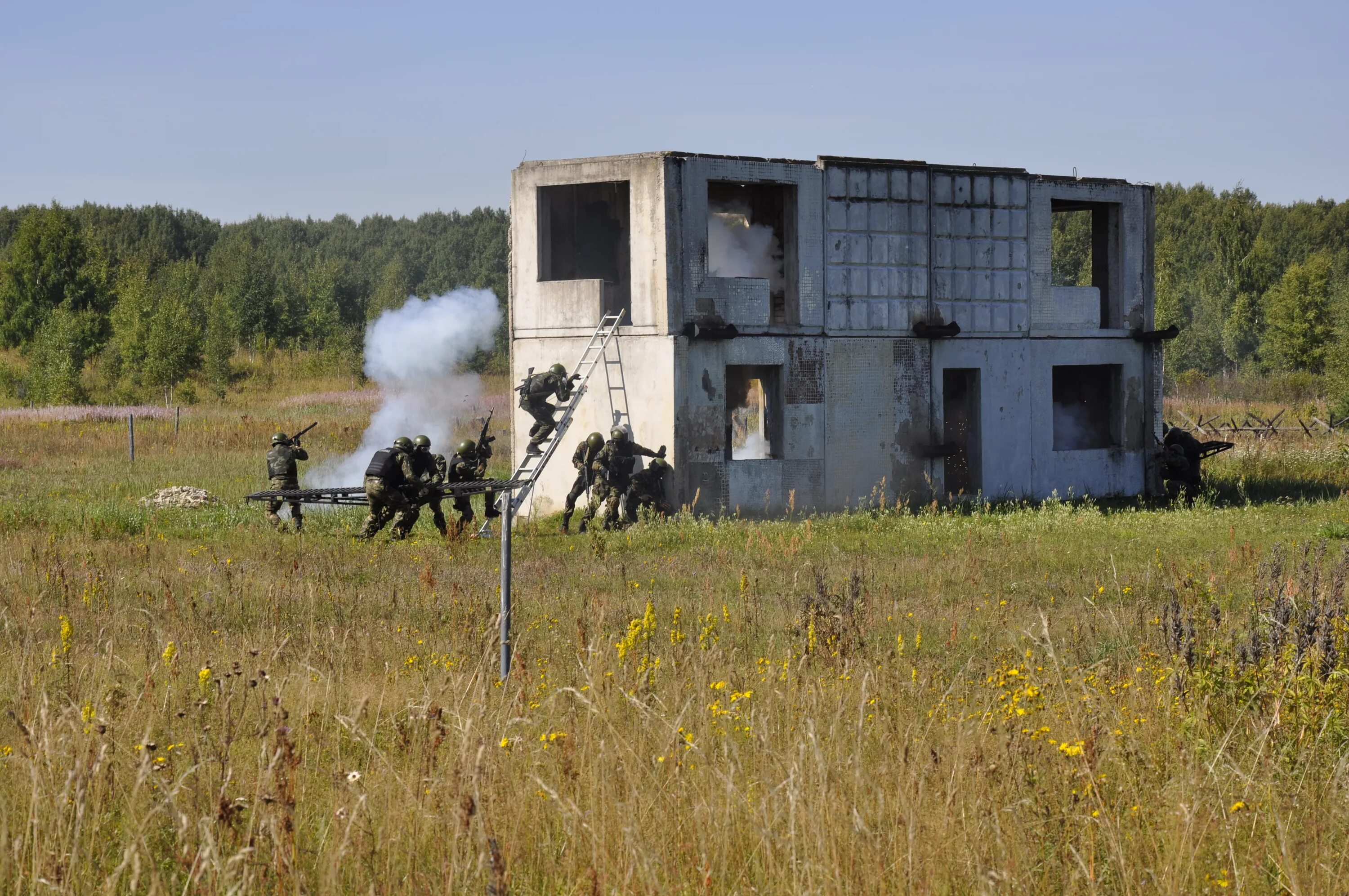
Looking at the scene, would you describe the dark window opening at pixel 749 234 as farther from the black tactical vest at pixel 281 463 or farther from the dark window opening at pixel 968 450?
the black tactical vest at pixel 281 463

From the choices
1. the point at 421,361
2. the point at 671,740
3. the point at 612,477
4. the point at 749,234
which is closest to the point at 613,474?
the point at 612,477

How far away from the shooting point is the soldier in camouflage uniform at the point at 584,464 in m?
18.7

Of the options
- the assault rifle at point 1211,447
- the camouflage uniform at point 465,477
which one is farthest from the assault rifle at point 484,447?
the assault rifle at point 1211,447

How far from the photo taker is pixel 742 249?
70.3 feet

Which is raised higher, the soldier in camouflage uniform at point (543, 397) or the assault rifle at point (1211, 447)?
the soldier in camouflage uniform at point (543, 397)

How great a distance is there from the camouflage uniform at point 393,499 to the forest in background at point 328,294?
32099mm

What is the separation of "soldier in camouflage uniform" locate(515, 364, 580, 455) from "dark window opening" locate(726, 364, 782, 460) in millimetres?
2475

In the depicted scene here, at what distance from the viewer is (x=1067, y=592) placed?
40.2ft

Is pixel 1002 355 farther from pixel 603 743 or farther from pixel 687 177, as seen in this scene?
pixel 603 743

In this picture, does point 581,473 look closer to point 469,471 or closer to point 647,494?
point 647,494

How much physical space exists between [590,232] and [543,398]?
13.1 ft

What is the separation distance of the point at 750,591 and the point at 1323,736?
6875mm

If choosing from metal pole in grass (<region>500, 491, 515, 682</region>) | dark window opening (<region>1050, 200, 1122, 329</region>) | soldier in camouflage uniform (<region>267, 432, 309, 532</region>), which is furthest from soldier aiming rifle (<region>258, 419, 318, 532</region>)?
dark window opening (<region>1050, 200, 1122, 329</region>)

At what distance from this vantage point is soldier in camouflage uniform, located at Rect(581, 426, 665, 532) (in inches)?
726
